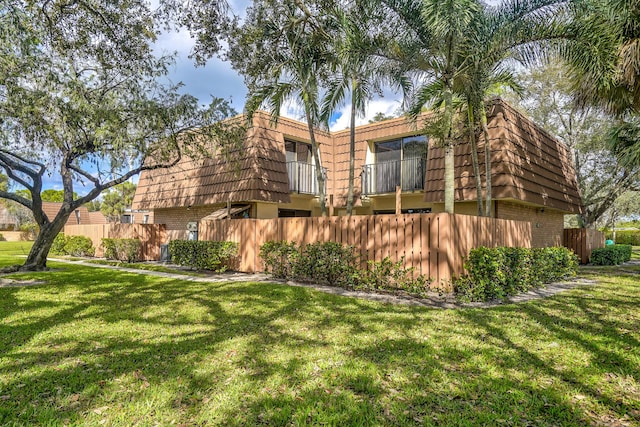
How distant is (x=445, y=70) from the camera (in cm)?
886

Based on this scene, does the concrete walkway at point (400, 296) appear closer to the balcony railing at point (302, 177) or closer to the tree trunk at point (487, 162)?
the tree trunk at point (487, 162)

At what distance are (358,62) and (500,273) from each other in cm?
638

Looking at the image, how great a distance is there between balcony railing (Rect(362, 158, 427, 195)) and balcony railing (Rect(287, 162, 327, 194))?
2034 mm

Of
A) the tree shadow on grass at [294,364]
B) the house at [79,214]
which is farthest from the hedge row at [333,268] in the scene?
the house at [79,214]

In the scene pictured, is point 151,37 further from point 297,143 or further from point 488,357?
point 488,357

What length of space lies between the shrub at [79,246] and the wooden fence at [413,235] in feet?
38.2

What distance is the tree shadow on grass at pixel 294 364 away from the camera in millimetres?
3055

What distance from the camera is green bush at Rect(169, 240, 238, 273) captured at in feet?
38.7

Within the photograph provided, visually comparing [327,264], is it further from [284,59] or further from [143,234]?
[143,234]

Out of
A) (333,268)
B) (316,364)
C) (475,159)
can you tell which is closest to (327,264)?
(333,268)

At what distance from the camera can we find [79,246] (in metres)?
18.4

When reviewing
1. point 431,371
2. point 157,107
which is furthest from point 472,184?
point 157,107

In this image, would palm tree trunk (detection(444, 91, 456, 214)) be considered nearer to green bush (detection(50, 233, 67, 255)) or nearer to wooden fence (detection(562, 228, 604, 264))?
wooden fence (detection(562, 228, 604, 264))

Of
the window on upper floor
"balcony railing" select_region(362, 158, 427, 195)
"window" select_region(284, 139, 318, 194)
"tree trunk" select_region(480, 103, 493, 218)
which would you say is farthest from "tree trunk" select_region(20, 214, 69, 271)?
"tree trunk" select_region(480, 103, 493, 218)
